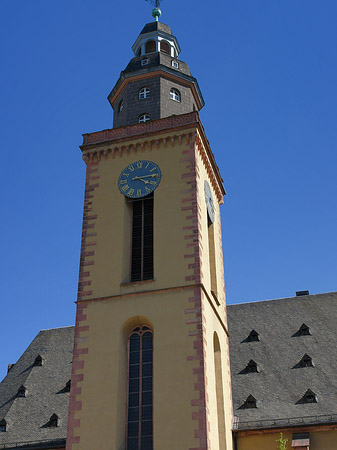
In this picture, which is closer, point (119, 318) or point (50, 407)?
point (119, 318)

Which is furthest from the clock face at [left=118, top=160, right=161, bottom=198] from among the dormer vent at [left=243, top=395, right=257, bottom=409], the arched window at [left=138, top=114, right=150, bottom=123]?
the dormer vent at [left=243, top=395, right=257, bottom=409]

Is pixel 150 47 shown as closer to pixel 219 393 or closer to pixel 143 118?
pixel 143 118

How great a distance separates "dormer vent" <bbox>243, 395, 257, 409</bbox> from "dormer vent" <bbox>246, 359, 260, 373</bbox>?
173cm

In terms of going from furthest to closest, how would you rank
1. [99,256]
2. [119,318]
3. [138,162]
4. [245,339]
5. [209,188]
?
1. [245,339]
2. [209,188]
3. [138,162]
4. [99,256]
5. [119,318]

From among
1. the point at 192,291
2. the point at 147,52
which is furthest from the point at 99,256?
the point at 147,52

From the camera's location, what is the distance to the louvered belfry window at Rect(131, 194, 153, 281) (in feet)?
70.6

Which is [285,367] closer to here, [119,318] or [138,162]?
[119,318]

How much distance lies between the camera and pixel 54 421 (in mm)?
23469

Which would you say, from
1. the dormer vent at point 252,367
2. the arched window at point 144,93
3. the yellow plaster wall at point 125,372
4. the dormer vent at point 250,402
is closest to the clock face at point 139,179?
the arched window at point 144,93

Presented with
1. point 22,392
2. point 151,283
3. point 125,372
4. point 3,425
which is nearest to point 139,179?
point 151,283

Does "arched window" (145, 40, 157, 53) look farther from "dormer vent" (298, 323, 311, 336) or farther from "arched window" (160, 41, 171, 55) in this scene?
"dormer vent" (298, 323, 311, 336)

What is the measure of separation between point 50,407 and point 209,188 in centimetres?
999

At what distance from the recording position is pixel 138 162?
23.7 m

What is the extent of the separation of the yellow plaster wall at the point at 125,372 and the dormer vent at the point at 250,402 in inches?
196
